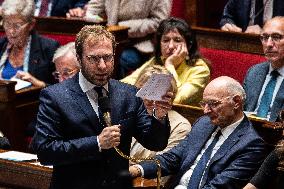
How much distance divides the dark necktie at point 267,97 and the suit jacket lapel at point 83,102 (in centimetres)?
113

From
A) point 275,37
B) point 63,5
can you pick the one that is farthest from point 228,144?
point 63,5

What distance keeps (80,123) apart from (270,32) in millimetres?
1314

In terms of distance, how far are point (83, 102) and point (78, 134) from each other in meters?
0.09

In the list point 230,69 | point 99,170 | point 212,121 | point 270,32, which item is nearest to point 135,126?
point 99,170

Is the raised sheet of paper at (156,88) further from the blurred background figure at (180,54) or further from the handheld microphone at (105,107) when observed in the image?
the blurred background figure at (180,54)

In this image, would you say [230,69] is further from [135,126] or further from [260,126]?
[135,126]

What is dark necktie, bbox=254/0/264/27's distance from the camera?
152 inches

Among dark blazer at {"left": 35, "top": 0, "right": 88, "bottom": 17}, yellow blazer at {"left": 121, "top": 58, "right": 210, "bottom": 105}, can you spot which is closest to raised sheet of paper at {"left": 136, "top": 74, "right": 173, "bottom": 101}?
yellow blazer at {"left": 121, "top": 58, "right": 210, "bottom": 105}

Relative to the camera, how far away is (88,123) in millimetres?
2205

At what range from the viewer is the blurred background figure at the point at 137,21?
4.02 meters

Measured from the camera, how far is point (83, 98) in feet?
7.30

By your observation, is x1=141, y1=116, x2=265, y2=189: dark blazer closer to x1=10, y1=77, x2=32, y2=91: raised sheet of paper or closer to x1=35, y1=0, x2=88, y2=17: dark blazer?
x1=10, y1=77, x2=32, y2=91: raised sheet of paper

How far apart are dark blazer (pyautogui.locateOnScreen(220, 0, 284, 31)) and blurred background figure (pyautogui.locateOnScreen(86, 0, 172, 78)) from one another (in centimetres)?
30

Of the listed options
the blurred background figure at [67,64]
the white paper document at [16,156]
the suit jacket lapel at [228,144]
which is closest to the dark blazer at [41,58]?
the blurred background figure at [67,64]
